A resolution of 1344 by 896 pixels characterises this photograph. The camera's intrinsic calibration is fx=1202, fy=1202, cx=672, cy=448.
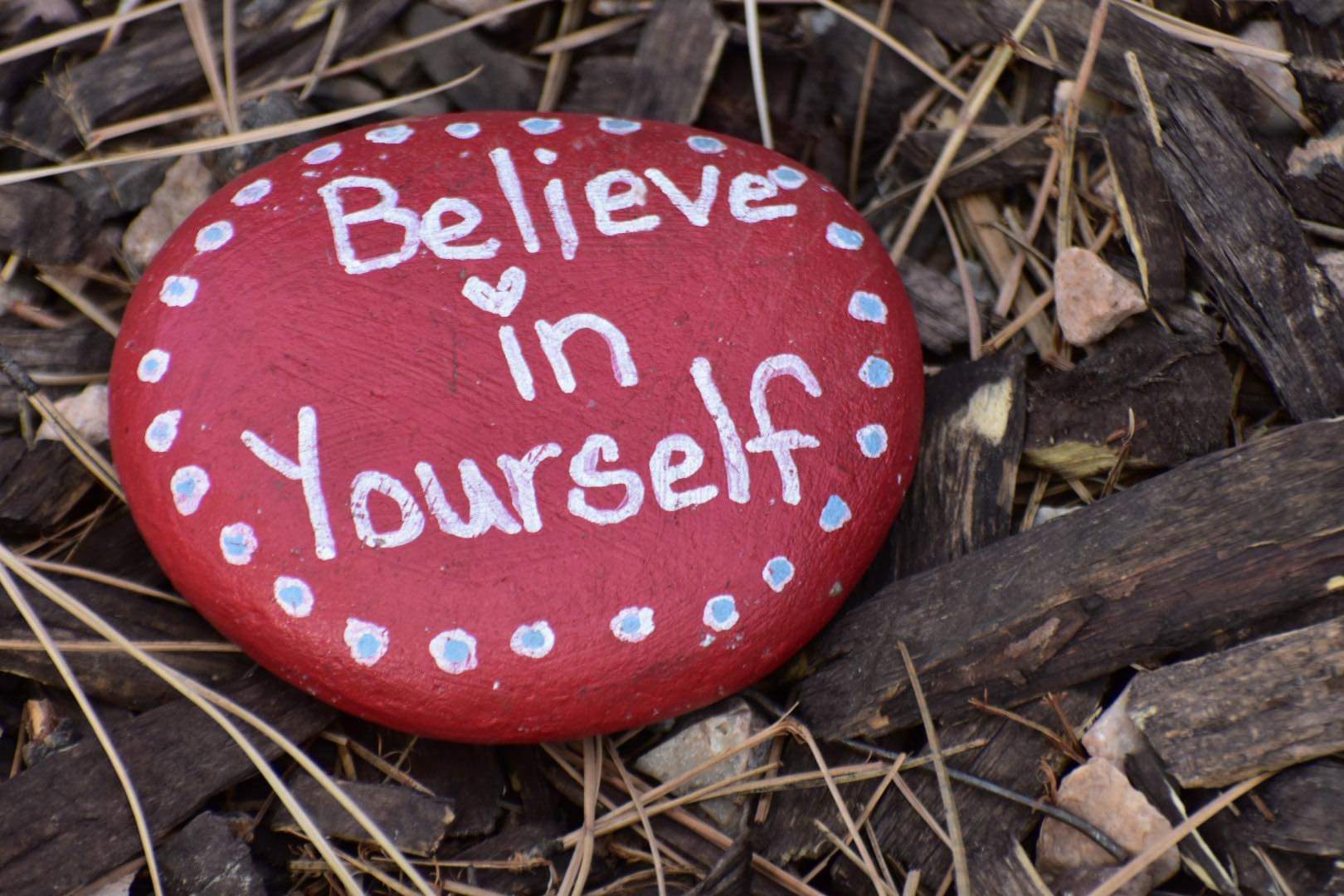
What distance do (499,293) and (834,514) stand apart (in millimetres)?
592

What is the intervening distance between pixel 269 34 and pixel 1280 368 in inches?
72.4

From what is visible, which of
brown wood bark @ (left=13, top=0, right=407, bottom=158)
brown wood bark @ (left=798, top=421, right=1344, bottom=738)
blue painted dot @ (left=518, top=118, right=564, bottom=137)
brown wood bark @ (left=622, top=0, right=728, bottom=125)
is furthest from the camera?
brown wood bark @ (left=622, top=0, right=728, bottom=125)

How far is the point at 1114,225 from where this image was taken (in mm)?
2064

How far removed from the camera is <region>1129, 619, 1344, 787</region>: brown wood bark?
4.98ft

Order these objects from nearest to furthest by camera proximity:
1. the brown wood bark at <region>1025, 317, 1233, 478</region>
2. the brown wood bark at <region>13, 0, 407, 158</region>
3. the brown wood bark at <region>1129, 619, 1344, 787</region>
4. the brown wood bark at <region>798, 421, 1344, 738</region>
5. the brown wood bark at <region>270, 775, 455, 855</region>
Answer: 1. the brown wood bark at <region>1129, 619, 1344, 787</region>
2. the brown wood bark at <region>798, 421, 1344, 738</region>
3. the brown wood bark at <region>270, 775, 455, 855</region>
4. the brown wood bark at <region>1025, 317, 1233, 478</region>
5. the brown wood bark at <region>13, 0, 407, 158</region>

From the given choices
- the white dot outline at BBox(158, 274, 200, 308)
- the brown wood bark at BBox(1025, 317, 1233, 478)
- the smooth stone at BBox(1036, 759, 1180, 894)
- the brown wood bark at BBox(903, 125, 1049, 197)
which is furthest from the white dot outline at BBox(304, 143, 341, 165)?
Result: the smooth stone at BBox(1036, 759, 1180, 894)

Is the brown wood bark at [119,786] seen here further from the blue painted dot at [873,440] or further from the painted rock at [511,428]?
the blue painted dot at [873,440]

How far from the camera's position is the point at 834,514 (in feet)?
5.75

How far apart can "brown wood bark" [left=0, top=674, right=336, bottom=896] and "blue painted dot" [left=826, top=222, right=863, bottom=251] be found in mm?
1076

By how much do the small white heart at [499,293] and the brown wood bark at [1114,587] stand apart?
28.8 inches

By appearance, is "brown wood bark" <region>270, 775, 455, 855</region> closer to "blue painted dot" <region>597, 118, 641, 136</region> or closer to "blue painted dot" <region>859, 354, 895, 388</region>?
"blue painted dot" <region>859, 354, 895, 388</region>

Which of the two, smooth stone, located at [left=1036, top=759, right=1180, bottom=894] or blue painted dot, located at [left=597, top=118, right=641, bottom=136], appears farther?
blue painted dot, located at [left=597, top=118, right=641, bottom=136]

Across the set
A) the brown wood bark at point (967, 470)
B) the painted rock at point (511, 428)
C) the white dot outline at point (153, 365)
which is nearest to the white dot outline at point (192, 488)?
the painted rock at point (511, 428)

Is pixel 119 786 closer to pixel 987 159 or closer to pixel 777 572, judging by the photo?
pixel 777 572
